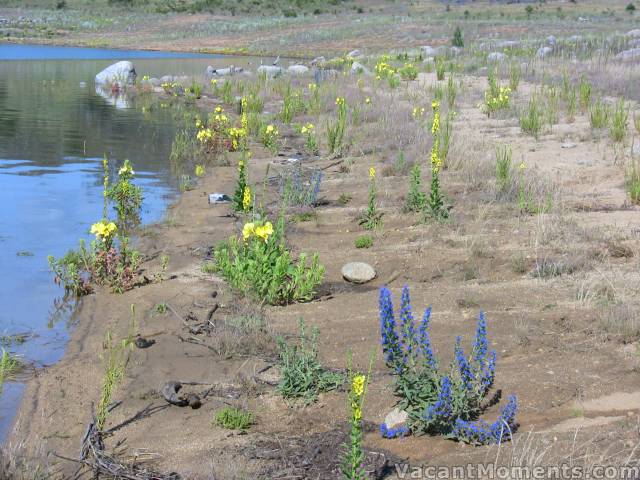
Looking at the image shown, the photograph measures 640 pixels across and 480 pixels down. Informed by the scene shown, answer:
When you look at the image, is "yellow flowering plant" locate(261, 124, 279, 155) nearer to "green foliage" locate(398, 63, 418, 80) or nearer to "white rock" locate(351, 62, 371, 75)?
"green foliage" locate(398, 63, 418, 80)

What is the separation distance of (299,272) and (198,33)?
45877 millimetres

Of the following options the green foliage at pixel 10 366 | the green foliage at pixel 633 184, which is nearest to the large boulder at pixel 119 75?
the green foliage at pixel 633 184

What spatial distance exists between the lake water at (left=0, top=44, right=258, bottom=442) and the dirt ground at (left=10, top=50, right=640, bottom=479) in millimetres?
347

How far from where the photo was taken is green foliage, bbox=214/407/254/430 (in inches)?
173

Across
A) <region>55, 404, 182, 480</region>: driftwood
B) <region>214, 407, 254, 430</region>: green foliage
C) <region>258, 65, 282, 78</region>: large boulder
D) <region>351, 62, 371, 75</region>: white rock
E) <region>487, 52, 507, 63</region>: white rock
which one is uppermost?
<region>487, 52, 507, 63</region>: white rock

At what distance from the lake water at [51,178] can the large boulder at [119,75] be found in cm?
58

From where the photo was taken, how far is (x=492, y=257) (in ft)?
22.3

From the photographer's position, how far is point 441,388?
4.08 metres

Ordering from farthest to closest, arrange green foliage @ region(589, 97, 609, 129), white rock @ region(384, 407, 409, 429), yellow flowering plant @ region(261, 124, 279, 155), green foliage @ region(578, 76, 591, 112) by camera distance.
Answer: green foliage @ region(578, 76, 591, 112) < yellow flowering plant @ region(261, 124, 279, 155) < green foliage @ region(589, 97, 609, 129) < white rock @ region(384, 407, 409, 429)

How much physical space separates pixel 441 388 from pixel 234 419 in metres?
1.13

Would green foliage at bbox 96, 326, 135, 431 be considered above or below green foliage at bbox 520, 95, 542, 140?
below

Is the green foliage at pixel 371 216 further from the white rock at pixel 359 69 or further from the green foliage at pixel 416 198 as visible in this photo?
the white rock at pixel 359 69

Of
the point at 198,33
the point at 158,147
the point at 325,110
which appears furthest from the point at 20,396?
the point at 198,33

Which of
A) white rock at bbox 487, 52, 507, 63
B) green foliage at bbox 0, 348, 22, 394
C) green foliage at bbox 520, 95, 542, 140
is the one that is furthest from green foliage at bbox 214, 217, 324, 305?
white rock at bbox 487, 52, 507, 63
